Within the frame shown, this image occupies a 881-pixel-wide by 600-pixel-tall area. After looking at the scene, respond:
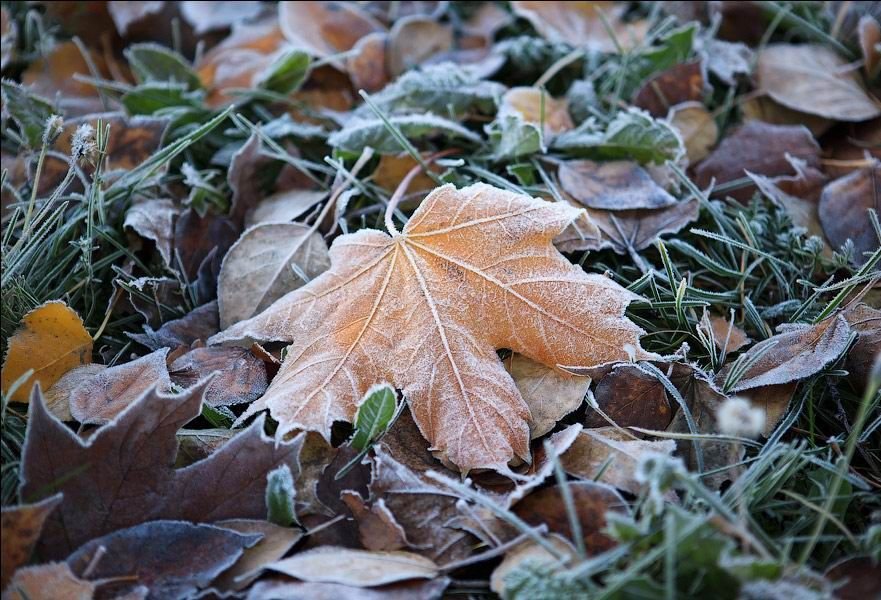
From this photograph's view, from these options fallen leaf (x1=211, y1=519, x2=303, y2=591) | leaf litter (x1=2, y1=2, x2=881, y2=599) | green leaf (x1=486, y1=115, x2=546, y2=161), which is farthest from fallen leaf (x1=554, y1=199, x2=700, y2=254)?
fallen leaf (x1=211, y1=519, x2=303, y2=591)

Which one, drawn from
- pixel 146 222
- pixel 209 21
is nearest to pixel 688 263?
pixel 146 222

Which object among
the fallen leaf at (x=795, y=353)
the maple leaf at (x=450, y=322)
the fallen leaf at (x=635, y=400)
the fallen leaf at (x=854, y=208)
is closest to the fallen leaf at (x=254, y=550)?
the maple leaf at (x=450, y=322)

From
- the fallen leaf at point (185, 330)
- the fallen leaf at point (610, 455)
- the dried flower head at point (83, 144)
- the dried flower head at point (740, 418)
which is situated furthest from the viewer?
the fallen leaf at point (185, 330)

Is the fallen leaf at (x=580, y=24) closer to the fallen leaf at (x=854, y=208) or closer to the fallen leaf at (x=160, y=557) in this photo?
the fallen leaf at (x=854, y=208)

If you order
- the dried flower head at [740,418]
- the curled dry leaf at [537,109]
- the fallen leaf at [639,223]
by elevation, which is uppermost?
the curled dry leaf at [537,109]

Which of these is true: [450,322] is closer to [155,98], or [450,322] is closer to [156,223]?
[156,223]

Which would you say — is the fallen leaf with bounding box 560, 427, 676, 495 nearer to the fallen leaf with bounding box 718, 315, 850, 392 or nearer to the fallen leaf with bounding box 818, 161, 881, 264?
the fallen leaf with bounding box 718, 315, 850, 392
